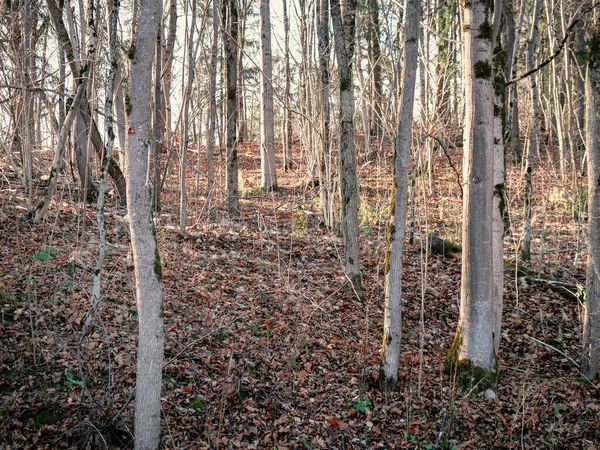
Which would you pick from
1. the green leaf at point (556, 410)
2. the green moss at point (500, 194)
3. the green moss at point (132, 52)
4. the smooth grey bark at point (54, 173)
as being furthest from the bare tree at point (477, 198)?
the smooth grey bark at point (54, 173)

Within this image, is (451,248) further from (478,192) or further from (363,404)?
(363,404)

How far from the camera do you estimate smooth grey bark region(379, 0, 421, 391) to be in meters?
4.98

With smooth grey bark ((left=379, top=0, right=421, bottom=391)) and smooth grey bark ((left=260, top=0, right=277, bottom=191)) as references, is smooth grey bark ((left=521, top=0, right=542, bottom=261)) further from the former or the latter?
smooth grey bark ((left=260, top=0, right=277, bottom=191))

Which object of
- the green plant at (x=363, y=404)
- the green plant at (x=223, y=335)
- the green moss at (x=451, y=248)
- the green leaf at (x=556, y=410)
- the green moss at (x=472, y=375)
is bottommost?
the green leaf at (x=556, y=410)

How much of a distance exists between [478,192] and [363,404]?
9.03 feet

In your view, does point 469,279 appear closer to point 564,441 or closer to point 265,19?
point 564,441

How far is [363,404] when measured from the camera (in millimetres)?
5148

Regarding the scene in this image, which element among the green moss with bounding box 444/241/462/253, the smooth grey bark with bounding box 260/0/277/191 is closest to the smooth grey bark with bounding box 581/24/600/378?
the green moss with bounding box 444/241/462/253

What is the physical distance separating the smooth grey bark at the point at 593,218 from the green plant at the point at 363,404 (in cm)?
300

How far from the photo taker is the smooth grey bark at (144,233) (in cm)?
319

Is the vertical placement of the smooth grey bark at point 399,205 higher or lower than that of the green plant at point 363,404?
higher

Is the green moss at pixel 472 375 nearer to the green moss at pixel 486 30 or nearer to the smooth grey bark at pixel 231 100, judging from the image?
the green moss at pixel 486 30

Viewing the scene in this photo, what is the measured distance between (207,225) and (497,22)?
6.01 metres

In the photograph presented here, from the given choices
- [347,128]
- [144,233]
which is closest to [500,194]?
[347,128]
